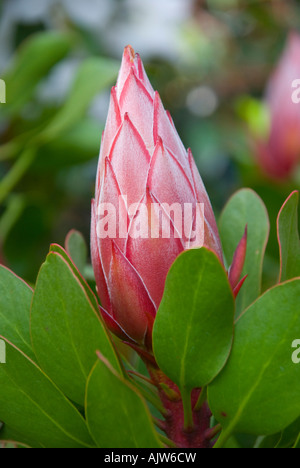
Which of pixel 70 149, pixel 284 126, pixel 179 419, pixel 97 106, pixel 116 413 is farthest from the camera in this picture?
pixel 97 106

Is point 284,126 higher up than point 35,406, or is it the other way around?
point 284,126

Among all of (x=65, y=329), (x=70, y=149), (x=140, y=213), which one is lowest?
(x=65, y=329)

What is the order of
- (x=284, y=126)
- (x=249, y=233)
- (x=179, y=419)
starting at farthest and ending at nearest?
(x=284, y=126), (x=249, y=233), (x=179, y=419)

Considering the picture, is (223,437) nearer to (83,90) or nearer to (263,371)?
(263,371)

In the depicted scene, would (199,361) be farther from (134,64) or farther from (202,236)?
(134,64)

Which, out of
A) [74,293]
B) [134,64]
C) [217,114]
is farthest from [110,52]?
[74,293]

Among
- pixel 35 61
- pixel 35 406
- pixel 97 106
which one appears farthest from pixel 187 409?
pixel 97 106

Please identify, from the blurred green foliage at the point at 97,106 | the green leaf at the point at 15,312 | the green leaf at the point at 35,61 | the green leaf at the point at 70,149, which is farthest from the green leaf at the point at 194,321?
the green leaf at the point at 35,61
